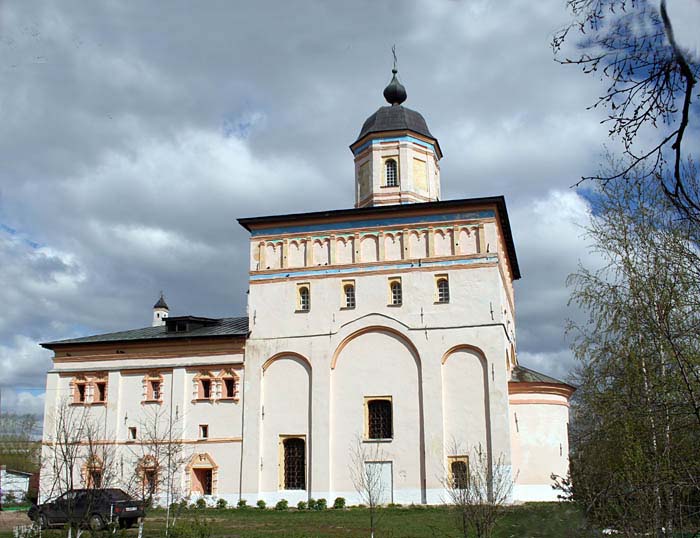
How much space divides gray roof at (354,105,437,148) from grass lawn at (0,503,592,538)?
47.9 ft

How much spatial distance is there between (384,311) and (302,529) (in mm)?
9359

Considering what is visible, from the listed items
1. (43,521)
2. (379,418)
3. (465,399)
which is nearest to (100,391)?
(43,521)

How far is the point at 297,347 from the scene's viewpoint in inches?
1058

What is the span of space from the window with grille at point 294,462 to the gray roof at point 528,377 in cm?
777

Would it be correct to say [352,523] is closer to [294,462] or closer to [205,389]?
[294,462]

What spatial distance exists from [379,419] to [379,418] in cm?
3

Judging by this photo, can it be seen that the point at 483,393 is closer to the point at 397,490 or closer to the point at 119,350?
the point at 397,490

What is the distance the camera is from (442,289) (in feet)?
85.8

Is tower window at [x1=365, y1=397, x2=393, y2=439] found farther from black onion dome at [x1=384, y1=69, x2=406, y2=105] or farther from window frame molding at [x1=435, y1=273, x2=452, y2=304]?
black onion dome at [x1=384, y1=69, x2=406, y2=105]

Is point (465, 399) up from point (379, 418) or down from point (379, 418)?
up

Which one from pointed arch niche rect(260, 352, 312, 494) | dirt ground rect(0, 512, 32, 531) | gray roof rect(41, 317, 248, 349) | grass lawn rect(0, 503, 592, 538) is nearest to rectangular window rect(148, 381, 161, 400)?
gray roof rect(41, 317, 248, 349)

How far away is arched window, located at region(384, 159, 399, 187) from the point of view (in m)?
29.4

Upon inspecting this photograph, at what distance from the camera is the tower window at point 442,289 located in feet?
85.1

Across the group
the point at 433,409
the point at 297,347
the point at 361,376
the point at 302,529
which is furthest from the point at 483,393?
the point at 302,529
